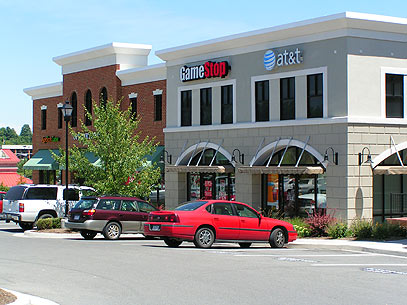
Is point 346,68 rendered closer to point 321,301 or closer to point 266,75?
point 266,75

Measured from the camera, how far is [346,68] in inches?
969

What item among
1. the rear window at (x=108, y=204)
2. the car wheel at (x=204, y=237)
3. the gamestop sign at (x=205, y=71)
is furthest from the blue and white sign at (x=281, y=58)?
the car wheel at (x=204, y=237)

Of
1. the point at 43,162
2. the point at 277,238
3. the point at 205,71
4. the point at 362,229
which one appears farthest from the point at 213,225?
the point at 43,162

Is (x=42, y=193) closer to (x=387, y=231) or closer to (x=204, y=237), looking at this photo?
(x=204, y=237)

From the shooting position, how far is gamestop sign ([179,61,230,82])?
1160 inches

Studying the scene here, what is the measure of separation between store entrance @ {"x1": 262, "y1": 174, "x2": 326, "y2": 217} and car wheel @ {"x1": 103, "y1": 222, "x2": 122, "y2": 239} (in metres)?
6.84

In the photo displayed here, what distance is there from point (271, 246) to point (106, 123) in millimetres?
11798

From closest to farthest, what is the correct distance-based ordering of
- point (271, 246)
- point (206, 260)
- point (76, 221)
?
point (206, 260) → point (271, 246) → point (76, 221)

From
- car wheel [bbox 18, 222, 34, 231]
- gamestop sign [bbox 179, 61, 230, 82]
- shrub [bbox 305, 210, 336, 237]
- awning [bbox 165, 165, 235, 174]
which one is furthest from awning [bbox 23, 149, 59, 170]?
shrub [bbox 305, 210, 336, 237]

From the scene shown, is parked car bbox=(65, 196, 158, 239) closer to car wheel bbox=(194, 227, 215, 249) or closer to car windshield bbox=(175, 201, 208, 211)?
car windshield bbox=(175, 201, 208, 211)

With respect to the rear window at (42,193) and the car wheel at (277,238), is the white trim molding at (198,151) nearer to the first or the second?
the rear window at (42,193)

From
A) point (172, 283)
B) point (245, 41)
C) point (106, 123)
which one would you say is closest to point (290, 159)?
point (245, 41)

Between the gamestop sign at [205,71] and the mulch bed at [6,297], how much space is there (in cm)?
1991

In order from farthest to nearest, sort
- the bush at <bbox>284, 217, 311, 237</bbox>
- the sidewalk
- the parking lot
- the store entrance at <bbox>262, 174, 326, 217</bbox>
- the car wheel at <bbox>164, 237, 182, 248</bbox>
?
the store entrance at <bbox>262, 174, 326, 217</bbox>
the bush at <bbox>284, 217, 311, 237</bbox>
the car wheel at <bbox>164, 237, 182, 248</bbox>
the sidewalk
the parking lot
